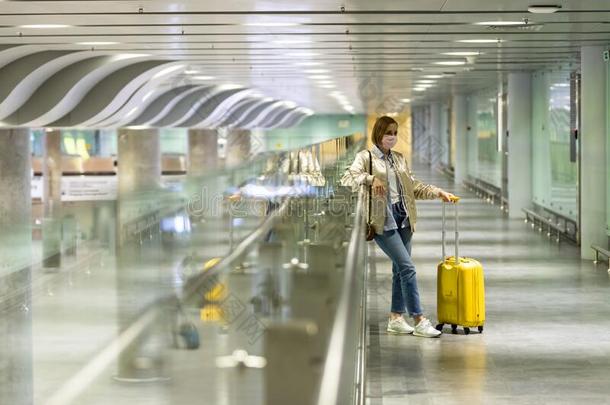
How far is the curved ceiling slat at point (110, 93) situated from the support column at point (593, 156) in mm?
9153

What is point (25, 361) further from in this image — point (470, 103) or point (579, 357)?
point (470, 103)

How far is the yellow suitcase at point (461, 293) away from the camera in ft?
30.8

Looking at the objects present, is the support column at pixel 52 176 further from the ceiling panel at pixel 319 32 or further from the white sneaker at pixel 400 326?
the white sneaker at pixel 400 326

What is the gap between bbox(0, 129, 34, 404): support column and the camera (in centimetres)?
1688

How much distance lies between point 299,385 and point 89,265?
→ 2302cm

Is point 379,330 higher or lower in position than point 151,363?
lower

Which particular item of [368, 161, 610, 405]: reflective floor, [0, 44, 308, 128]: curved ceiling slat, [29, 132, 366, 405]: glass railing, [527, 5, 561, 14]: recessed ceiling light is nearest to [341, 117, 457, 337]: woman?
[368, 161, 610, 405]: reflective floor

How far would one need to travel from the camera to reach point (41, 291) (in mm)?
20859

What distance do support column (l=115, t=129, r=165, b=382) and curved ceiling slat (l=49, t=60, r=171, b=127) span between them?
10.6ft

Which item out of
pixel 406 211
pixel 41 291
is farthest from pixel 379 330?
pixel 41 291

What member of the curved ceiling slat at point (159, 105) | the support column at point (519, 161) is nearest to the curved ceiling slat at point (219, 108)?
the curved ceiling slat at point (159, 105)

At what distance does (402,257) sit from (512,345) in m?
1.16

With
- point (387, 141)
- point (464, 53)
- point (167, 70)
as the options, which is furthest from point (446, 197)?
point (167, 70)

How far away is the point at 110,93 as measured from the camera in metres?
23.7
